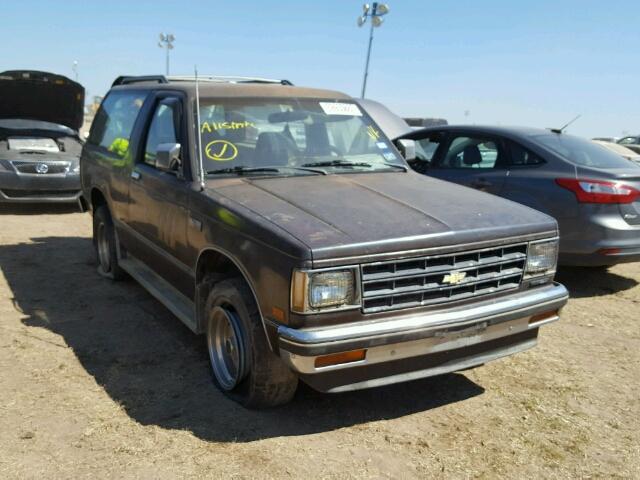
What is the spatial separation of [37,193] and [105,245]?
405 cm

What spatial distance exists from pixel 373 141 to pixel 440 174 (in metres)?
2.36

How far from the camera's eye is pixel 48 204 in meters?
10.4

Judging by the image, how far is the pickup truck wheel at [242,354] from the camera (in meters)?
3.33

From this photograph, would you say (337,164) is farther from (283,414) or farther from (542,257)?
(283,414)

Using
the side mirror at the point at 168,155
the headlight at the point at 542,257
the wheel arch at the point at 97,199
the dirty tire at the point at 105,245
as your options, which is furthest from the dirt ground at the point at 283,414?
the side mirror at the point at 168,155

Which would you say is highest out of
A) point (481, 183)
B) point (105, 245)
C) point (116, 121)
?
point (116, 121)

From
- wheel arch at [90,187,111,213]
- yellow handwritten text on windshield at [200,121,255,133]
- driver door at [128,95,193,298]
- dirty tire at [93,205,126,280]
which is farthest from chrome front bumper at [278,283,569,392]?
wheel arch at [90,187,111,213]

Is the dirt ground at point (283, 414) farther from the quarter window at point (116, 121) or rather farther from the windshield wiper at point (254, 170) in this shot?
the quarter window at point (116, 121)

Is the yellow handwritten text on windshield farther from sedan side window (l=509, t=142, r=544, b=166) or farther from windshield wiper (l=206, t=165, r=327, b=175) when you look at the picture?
sedan side window (l=509, t=142, r=544, b=166)

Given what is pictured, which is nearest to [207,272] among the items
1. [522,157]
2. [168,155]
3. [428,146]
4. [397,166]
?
[168,155]

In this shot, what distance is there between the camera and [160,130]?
4719mm

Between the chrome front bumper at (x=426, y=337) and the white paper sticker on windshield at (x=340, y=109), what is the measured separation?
6.82ft

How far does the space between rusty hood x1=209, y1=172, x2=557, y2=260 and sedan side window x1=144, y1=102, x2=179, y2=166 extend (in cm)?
87

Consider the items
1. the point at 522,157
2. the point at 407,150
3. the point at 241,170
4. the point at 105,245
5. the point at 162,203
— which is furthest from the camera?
the point at 522,157
